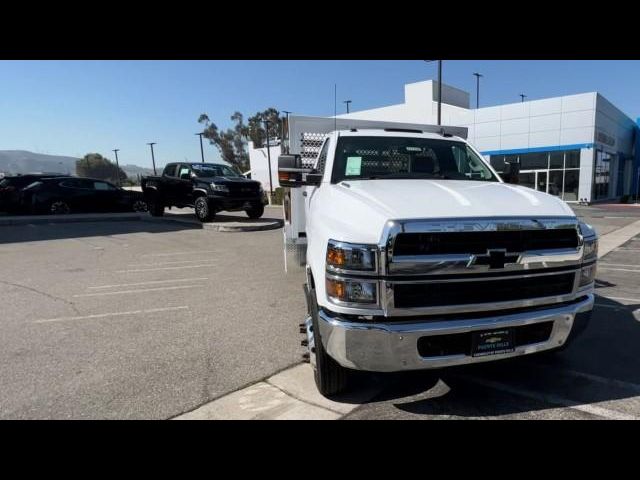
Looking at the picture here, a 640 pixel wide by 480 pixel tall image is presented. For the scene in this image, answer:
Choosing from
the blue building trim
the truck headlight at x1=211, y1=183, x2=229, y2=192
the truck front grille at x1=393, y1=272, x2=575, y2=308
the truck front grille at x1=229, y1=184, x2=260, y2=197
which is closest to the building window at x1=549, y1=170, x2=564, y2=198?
the blue building trim

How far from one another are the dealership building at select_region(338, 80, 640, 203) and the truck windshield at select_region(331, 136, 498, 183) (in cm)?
1954

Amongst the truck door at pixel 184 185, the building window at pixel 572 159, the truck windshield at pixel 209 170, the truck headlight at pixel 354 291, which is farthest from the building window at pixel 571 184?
the truck headlight at pixel 354 291

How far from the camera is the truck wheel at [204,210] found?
1417 cm

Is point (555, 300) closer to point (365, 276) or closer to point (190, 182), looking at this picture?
point (365, 276)

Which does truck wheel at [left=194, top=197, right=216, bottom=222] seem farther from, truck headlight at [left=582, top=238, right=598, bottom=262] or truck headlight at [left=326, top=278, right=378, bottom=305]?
truck headlight at [left=582, top=238, right=598, bottom=262]

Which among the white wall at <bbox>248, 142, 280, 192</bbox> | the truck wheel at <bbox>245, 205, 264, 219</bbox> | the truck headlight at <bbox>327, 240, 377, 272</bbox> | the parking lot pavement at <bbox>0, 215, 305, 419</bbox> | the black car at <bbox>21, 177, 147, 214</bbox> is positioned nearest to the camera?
the truck headlight at <bbox>327, 240, 377, 272</bbox>

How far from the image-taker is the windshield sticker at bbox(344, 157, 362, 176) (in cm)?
404

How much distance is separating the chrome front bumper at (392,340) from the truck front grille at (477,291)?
12 centimetres

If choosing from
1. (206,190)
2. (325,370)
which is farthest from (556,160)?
(325,370)

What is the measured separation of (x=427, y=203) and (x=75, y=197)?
762 inches
